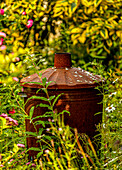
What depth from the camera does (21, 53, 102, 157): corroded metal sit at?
2475 millimetres

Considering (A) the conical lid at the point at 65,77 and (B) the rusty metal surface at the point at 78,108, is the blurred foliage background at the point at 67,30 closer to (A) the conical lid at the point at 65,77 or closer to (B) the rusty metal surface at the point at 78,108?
(A) the conical lid at the point at 65,77

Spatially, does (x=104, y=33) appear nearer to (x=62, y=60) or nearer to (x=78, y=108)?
(x=62, y=60)

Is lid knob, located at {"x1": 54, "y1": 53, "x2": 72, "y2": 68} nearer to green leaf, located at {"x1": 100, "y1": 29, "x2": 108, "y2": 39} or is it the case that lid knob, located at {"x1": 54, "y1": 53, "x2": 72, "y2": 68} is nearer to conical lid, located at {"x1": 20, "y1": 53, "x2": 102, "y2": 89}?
conical lid, located at {"x1": 20, "y1": 53, "x2": 102, "y2": 89}

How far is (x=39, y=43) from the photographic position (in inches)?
188

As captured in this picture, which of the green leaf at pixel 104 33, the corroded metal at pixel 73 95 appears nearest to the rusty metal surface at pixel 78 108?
the corroded metal at pixel 73 95

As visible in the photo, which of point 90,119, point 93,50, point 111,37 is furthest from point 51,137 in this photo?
point 111,37

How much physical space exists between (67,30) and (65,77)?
76.9 inches

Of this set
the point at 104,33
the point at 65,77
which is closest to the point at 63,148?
the point at 65,77

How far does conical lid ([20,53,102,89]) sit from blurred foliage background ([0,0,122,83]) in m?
1.27

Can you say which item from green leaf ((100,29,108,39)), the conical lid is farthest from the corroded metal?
green leaf ((100,29,108,39))

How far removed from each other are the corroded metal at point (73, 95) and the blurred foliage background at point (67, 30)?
1312mm

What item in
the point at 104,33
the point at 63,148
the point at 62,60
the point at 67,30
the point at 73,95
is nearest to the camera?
the point at 63,148

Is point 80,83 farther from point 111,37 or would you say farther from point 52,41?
point 52,41

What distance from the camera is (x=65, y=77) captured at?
2557 mm
